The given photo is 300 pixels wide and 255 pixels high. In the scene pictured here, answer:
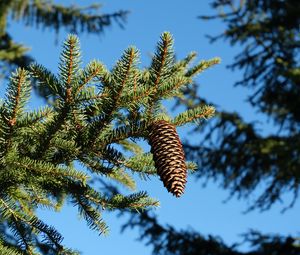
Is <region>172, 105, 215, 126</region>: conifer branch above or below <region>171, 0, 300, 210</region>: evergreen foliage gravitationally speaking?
below

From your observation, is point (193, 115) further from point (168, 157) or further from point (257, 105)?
point (257, 105)

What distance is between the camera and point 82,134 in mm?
1712

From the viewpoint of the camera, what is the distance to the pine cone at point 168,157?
168 centimetres

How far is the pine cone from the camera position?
1.68 meters

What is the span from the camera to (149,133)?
5.77 feet

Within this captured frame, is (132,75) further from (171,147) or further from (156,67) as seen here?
(171,147)

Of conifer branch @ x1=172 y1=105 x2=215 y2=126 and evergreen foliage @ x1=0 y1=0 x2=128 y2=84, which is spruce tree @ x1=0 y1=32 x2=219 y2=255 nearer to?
conifer branch @ x1=172 y1=105 x2=215 y2=126

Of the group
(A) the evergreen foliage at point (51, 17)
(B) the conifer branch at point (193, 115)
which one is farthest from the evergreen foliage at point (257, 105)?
(B) the conifer branch at point (193, 115)

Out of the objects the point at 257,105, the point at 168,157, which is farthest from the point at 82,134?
the point at 257,105

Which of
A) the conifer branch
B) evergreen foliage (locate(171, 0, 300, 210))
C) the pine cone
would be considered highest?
evergreen foliage (locate(171, 0, 300, 210))

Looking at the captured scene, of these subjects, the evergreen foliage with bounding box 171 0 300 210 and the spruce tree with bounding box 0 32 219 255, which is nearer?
the spruce tree with bounding box 0 32 219 255

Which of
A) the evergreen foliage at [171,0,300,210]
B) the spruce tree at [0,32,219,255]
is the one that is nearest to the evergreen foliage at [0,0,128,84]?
the evergreen foliage at [171,0,300,210]

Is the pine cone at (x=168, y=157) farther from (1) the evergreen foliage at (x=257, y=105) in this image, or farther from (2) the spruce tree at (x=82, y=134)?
(1) the evergreen foliage at (x=257, y=105)

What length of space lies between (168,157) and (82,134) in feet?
0.96
